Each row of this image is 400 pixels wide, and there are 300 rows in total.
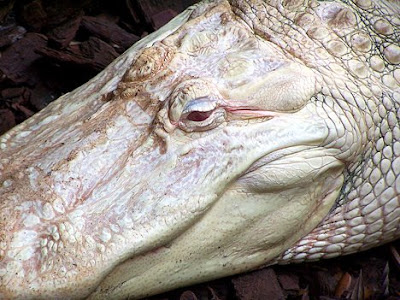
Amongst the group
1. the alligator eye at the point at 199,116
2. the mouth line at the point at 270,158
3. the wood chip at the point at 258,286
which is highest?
the alligator eye at the point at 199,116

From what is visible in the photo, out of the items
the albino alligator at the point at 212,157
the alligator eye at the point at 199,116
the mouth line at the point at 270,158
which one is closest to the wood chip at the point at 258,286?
the albino alligator at the point at 212,157

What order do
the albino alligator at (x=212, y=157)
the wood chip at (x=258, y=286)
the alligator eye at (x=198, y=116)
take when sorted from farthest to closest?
the wood chip at (x=258, y=286), the alligator eye at (x=198, y=116), the albino alligator at (x=212, y=157)

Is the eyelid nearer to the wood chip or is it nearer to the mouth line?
the mouth line

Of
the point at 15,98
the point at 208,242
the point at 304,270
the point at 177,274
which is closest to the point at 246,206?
the point at 208,242

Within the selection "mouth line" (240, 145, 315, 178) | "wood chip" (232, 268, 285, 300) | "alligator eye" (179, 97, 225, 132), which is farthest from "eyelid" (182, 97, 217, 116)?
"wood chip" (232, 268, 285, 300)

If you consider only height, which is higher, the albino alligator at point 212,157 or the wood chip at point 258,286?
the albino alligator at point 212,157

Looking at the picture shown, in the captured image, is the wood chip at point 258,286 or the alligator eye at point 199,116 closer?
the alligator eye at point 199,116

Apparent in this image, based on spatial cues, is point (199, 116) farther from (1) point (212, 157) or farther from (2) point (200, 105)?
(1) point (212, 157)

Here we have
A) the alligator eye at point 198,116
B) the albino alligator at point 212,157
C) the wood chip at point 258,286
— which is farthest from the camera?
the wood chip at point 258,286

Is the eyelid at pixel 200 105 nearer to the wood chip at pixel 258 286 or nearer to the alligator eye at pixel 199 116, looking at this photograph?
the alligator eye at pixel 199 116

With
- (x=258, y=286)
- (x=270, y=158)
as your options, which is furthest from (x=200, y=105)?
(x=258, y=286)
